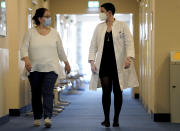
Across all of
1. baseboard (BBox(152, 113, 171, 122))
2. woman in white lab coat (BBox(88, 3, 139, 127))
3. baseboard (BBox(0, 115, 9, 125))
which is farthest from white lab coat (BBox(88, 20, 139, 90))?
baseboard (BBox(0, 115, 9, 125))

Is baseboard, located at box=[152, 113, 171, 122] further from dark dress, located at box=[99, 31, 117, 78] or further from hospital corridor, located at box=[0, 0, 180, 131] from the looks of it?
dark dress, located at box=[99, 31, 117, 78]

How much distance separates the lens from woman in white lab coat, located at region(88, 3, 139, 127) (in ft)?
14.5

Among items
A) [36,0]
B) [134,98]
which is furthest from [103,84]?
[134,98]

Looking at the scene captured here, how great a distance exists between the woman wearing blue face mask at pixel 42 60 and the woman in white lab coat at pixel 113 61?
509mm

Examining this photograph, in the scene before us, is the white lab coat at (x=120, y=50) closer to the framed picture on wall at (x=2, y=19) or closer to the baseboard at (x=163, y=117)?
the baseboard at (x=163, y=117)

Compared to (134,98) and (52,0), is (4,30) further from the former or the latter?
(134,98)

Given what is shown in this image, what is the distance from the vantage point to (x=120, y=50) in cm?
445

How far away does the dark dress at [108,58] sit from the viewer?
14.5 feet

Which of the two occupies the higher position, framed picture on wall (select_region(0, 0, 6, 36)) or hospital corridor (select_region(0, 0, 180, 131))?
framed picture on wall (select_region(0, 0, 6, 36))

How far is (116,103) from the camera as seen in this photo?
4.48 m

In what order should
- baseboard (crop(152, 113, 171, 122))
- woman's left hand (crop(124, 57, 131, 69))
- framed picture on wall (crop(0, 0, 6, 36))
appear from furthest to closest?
baseboard (crop(152, 113, 171, 122))
framed picture on wall (crop(0, 0, 6, 36))
woman's left hand (crop(124, 57, 131, 69))

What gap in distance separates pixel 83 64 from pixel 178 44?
11.6m

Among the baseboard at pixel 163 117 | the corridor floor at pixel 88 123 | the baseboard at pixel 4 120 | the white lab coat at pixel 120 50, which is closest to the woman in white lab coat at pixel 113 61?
the white lab coat at pixel 120 50

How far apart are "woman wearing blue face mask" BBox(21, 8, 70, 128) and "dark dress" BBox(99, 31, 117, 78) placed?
1.93 ft
